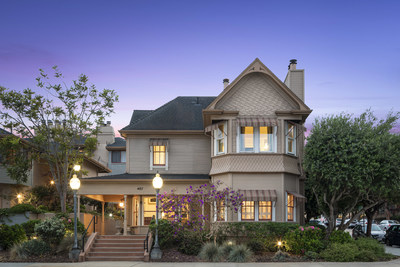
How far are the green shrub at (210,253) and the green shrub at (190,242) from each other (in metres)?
0.73

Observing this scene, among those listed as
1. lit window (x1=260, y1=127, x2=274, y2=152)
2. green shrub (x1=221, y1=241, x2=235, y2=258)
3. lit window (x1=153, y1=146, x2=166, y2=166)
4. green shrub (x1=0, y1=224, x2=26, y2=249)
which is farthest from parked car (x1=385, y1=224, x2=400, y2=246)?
green shrub (x1=0, y1=224, x2=26, y2=249)

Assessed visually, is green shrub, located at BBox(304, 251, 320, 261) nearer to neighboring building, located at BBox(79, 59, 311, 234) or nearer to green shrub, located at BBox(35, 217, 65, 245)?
neighboring building, located at BBox(79, 59, 311, 234)

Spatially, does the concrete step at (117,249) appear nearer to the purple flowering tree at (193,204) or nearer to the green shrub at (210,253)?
the purple flowering tree at (193,204)

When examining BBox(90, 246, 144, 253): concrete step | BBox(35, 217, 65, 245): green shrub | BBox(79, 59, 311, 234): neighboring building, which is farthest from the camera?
BBox(79, 59, 311, 234): neighboring building

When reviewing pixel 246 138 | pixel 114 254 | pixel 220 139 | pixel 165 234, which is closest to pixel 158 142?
pixel 220 139

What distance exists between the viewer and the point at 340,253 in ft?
61.7

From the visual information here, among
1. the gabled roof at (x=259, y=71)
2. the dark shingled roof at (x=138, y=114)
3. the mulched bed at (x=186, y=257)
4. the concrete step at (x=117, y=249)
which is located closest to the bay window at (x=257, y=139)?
the gabled roof at (x=259, y=71)

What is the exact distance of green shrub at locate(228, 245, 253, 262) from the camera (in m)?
18.4

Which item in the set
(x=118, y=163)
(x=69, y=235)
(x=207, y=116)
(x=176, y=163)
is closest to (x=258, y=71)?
(x=207, y=116)

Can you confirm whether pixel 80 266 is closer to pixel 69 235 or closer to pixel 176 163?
pixel 69 235

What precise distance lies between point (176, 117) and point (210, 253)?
36.2ft

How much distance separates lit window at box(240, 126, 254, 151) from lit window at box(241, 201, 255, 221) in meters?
2.77

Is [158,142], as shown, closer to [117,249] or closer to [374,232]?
[117,249]

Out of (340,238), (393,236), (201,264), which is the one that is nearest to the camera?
(201,264)
